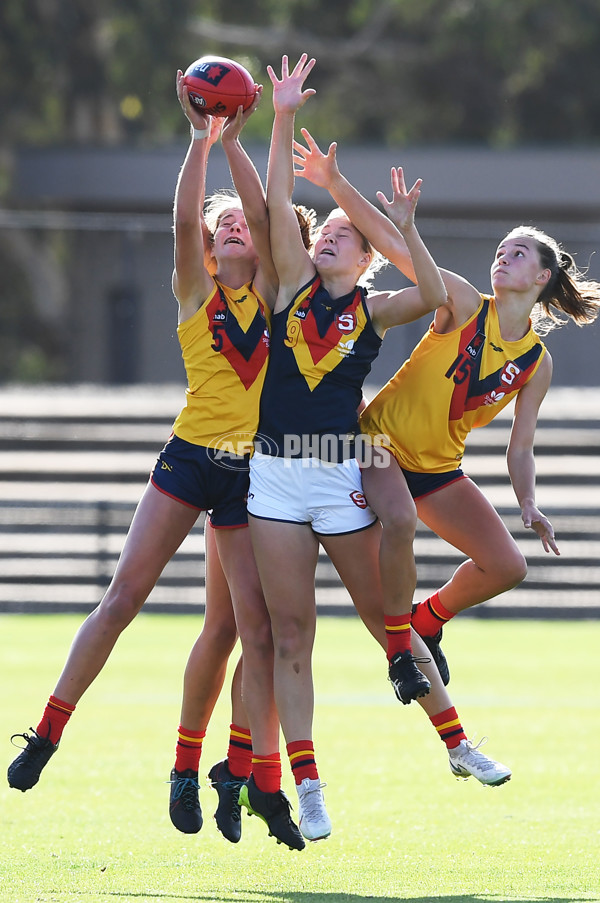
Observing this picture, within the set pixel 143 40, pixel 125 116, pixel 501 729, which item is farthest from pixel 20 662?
pixel 125 116

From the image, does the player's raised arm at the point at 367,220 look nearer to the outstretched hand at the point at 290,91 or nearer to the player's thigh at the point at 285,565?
the outstretched hand at the point at 290,91

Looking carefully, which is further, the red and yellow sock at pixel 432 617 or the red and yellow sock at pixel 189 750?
the red and yellow sock at pixel 432 617

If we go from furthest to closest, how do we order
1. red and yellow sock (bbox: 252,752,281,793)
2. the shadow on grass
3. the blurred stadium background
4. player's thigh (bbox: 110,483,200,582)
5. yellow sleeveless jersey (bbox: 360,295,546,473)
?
the blurred stadium background, yellow sleeveless jersey (bbox: 360,295,546,473), player's thigh (bbox: 110,483,200,582), red and yellow sock (bbox: 252,752,281,793), the shadow on grass

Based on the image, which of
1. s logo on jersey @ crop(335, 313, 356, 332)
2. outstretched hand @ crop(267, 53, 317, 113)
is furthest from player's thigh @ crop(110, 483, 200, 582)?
outstretched hand @ crop(267, 53, 317, 113)

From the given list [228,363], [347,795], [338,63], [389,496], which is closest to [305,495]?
[389,496]

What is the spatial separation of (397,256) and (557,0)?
18.7m

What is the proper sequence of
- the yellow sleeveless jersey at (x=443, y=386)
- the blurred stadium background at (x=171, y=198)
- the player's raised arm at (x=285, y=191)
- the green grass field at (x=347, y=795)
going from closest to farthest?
the green grass field at (x=347, y=795) → the player's raised arm at (x=285, y=191) → the yellow sleeveless jersey at (x=443, y=386) → the blurred stadium background at (x=171, y=198)

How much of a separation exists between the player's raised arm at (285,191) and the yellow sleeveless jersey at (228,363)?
18 centimetres

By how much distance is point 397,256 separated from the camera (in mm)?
4867

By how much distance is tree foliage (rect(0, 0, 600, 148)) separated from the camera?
69.7ft

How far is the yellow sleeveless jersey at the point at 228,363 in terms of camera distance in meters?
4.86

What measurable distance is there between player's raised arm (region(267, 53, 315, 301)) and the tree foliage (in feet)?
56.4

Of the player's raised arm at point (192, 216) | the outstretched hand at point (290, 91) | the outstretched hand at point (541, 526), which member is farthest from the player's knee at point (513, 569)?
the outstretched hand at point (290, 91)

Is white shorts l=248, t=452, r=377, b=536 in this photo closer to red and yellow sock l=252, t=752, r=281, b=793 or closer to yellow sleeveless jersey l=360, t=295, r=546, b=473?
yellow sleeveless jersey l=360, t=295, r=546, b=473
